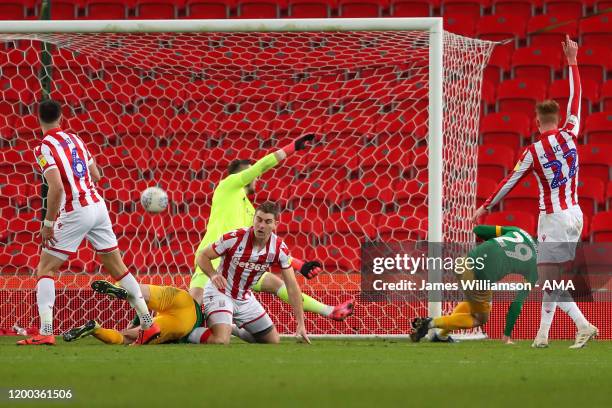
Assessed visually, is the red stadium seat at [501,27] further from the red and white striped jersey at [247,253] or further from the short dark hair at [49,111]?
the short dark hair at [49,111]

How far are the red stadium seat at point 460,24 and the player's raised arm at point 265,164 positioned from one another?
5.95 m

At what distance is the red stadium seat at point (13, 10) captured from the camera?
14.2 metres

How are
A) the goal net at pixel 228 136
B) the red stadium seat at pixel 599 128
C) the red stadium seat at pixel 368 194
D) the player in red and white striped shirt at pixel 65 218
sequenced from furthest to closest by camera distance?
the red stadium seat at pixel 599 128 → the red stadium seat at pixel 368 194 → the goal net at pixel 228 136 → the player in red and white striped shirt at pixel 65 218

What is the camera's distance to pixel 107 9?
1432 centimetres

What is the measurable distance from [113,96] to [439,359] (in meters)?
5.47

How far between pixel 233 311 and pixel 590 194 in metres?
4.94

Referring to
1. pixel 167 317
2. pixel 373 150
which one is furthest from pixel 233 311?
pixel 373 150

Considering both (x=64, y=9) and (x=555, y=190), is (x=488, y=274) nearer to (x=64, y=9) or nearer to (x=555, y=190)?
(x=555, y=190)

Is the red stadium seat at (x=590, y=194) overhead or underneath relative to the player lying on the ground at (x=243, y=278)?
overhead

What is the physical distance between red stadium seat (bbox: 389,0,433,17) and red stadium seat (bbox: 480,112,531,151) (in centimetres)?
213

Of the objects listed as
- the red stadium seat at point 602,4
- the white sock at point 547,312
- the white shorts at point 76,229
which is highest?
the red stadium seat at point 602,4

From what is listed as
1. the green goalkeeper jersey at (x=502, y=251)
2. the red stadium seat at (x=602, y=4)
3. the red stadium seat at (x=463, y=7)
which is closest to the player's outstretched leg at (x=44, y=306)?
the green goalkeeper jersey at (x=502, y=251)

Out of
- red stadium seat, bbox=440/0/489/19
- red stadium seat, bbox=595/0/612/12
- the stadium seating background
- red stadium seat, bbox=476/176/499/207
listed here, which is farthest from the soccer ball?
red stadium seat, bbox=595/0/612/12

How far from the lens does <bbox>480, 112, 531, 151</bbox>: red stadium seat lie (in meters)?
12.5
